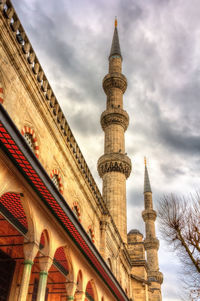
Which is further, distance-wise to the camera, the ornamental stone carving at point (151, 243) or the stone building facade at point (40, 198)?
the ornamental stone carving at point (151, 243)

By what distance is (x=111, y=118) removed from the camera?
29609mm

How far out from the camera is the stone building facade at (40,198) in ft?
24.2

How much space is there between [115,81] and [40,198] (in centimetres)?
2575

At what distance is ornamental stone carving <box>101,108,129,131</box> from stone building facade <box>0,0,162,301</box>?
1292cm

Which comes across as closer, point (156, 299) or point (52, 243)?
point (52, 243)

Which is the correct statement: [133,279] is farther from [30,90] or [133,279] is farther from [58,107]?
[30,90]

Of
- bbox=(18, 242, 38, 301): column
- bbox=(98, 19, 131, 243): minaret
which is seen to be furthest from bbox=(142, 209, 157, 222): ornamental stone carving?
bbox=(18, 242, 38, 301): column

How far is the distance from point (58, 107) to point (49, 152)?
215 centimetres

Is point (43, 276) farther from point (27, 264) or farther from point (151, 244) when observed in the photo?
point (151, 244)

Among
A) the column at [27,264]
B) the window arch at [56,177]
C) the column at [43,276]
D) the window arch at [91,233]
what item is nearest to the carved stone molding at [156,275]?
the window arch at [91,233]

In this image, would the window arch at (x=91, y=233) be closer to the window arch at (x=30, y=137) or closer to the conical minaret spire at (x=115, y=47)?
the window arch at (x=30, y=137)

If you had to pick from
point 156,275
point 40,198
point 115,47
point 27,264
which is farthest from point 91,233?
point 156,275

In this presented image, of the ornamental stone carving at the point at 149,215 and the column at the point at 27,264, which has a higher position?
the ornamental stone carving at the point at 149,215

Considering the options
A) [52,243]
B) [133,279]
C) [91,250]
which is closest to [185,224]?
[91,250]
